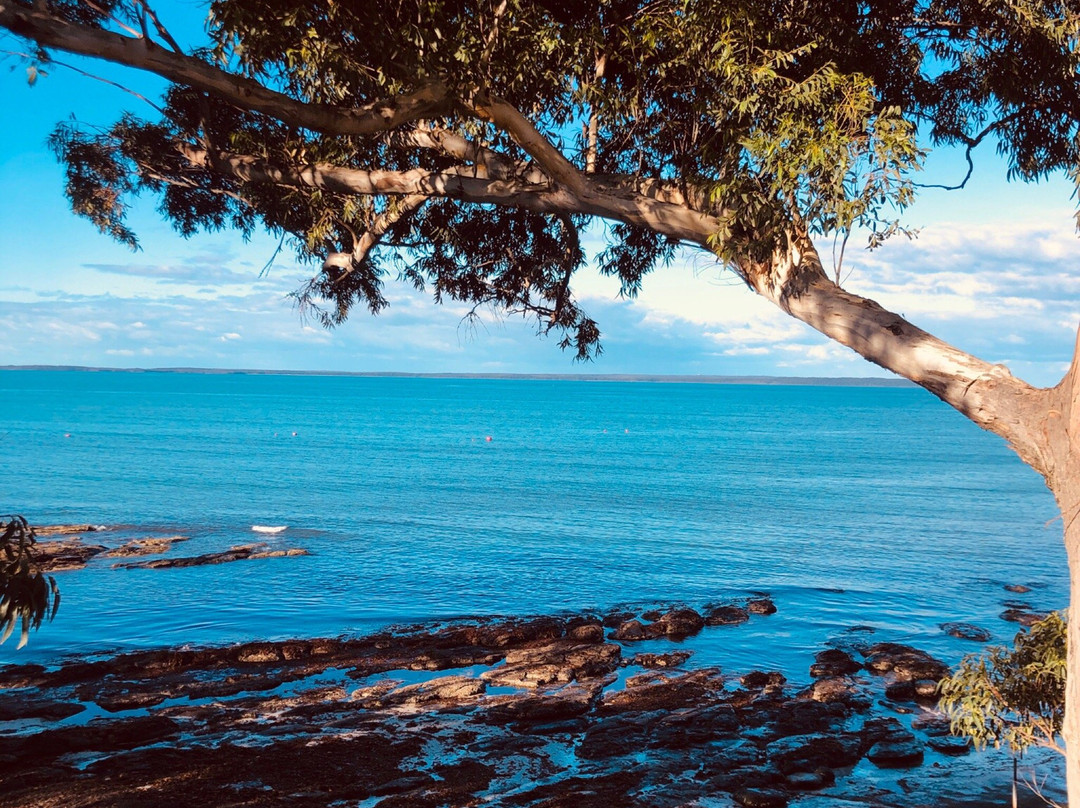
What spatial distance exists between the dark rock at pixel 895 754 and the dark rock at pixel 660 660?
12.9 ft

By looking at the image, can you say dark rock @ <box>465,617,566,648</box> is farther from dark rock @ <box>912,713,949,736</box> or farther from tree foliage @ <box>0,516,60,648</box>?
tree foliage @ <box>0,516,60,648</box>

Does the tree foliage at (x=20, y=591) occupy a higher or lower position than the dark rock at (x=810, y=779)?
higher

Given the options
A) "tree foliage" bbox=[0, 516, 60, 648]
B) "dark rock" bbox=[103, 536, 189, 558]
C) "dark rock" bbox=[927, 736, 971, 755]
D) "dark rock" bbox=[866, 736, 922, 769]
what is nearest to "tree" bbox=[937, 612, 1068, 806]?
"dark rock" bbox=[866, 736, 922, 769]

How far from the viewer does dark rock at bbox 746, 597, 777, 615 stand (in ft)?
60.5

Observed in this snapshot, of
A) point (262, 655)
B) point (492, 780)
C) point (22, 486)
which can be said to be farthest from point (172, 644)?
point (22, 486)

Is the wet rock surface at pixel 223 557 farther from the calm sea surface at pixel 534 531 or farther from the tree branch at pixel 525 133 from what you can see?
the tree branch at pixel 525 133

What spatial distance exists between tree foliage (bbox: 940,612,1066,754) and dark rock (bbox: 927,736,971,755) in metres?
3.90

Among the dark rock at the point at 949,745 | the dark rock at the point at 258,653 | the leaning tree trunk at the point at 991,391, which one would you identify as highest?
the leaning tree trunk at the point at 991,391

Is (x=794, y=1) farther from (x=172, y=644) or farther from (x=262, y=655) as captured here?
(x=172, y=644)

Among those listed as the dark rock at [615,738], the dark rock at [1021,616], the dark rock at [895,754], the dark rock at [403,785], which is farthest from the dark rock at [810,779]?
the dark rock at [1021,616]

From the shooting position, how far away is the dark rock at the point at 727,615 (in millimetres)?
17469

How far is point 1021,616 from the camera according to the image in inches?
714

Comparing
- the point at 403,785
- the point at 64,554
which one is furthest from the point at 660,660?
the point at 64,554

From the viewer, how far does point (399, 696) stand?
1243 cm
